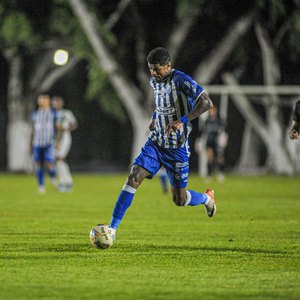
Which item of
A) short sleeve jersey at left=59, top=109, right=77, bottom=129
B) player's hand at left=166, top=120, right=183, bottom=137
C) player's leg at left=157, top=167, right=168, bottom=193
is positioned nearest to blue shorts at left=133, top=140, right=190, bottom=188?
player's hand at left=166, top=120, right=183, bottom=137

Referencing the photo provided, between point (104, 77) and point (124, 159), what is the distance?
32.8 ft

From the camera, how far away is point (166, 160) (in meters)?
11.5

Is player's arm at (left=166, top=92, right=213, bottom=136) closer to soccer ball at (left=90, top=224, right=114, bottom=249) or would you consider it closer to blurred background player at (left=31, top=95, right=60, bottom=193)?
soccer ball at (left=90, top=224, right=114, bottom=249)

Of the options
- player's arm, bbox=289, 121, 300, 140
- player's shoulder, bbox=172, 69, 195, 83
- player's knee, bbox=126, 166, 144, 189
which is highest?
player's shoulder, bbox=172, 69, 195, 83

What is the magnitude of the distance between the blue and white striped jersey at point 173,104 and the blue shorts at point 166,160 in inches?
3.0

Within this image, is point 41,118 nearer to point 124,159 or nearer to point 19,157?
point 19,157

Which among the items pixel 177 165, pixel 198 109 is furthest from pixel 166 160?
pixel 198 109

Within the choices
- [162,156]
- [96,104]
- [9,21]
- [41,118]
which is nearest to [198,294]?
[162,156]

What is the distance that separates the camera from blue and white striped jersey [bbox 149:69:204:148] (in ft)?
36.9

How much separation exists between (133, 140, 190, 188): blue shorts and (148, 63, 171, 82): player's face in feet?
2.71

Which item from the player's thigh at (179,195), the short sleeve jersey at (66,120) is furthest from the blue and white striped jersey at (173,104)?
the short sleeve jersey at (66,120)

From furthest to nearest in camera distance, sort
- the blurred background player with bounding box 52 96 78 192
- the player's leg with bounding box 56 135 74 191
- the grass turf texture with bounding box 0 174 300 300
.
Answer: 1. the player's leg with bounding box 56 135 74 191
2. the blurred background player with bounding box 52 96 78 192
3. the grass turf texture with bounding box 0 174 300 300

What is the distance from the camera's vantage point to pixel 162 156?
37.7 feet

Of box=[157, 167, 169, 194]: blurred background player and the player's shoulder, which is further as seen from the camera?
box=[157, 167, 169, 194]: blurred background player
